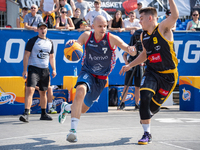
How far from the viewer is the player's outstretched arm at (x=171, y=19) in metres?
4.80

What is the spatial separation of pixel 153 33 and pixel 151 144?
1.76 m

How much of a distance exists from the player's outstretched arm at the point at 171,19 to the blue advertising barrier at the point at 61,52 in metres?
5.89

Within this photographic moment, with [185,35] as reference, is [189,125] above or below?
below

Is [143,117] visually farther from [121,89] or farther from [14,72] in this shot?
[14,72]

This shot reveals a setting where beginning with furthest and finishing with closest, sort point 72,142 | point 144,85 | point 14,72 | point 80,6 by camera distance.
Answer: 1. point 80,6
2. point 14,72
3. point 144,85
4. point 72,142

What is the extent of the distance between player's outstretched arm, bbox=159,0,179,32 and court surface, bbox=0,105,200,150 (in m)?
1.82

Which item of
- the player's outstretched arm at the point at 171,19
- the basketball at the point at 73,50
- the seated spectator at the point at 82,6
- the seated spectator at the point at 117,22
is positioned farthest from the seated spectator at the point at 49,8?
the player's outstretched arm at the point at 171,19

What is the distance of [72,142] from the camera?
191 inches

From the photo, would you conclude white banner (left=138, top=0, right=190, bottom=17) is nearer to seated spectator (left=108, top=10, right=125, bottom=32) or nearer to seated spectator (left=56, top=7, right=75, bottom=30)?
seated spectator (left=108, top=10, right=125, bottom=32)

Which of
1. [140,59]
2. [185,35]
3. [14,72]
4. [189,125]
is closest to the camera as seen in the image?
[140,59]

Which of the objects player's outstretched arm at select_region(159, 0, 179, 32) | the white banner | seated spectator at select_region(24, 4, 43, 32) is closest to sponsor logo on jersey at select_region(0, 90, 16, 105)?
seated spectator at select_region(24, 4, 43, 32)

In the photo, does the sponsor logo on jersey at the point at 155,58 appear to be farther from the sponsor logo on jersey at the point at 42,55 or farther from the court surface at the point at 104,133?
the sponsor logo on jersey at the point at 42,55

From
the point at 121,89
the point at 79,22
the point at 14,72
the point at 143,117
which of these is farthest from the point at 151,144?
the point at 79,22

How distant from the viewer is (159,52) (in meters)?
5.19
